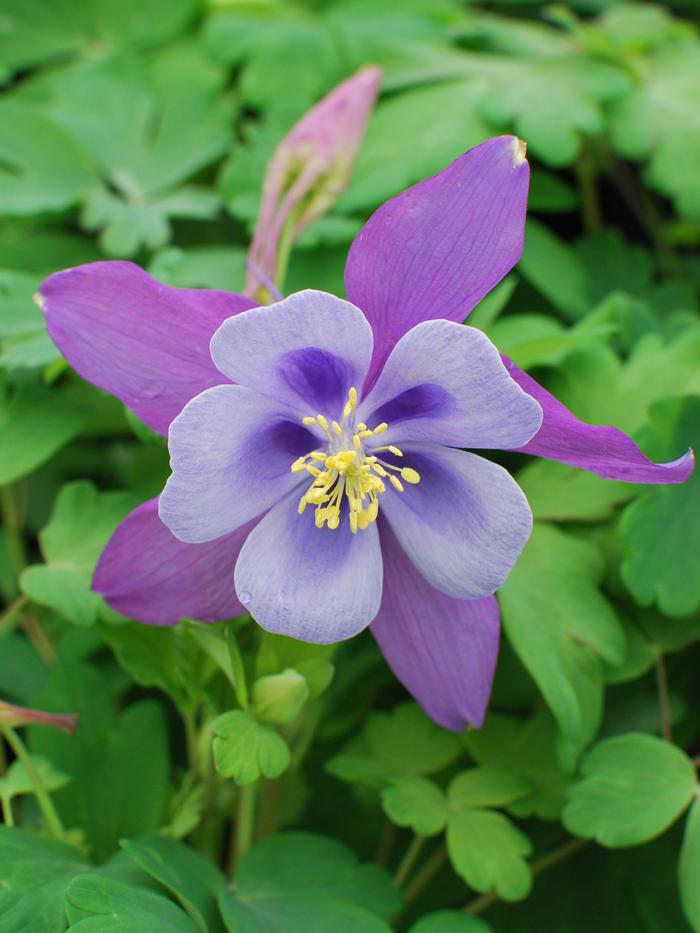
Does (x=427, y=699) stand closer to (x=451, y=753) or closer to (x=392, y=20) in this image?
(x=451, y=753)

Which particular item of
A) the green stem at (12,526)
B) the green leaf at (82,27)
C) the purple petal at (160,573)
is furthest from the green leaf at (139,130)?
the purple petal at (160,573)

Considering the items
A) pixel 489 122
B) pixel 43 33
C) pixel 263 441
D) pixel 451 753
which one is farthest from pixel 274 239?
pixel 43 33

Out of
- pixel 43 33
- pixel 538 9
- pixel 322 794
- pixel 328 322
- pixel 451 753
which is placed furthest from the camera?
pixel 538 9

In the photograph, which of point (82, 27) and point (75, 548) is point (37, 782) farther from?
point (82, 27)

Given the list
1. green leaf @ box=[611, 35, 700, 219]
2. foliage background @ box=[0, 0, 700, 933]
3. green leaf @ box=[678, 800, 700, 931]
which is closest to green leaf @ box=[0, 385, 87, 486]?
foliage background @ box=[0, 0, 700, 933]

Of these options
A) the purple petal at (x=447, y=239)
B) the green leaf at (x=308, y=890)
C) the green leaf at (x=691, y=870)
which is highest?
the purple petal at (x=447, y=239)

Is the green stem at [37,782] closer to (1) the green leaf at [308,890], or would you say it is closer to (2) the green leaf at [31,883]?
(2) the green leaf at [31,883]
